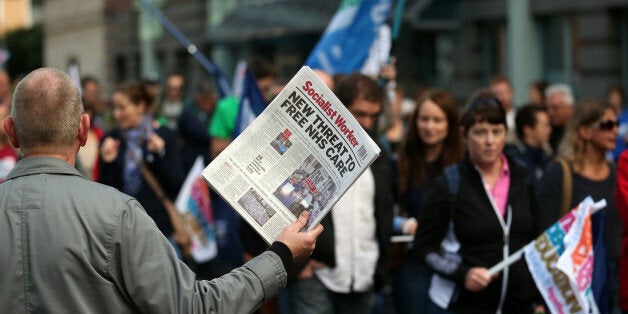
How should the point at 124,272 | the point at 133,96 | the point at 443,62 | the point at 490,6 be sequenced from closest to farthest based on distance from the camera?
the point at 124,272 < the point at 133,96 < the point at 490,6 < the point at 443,62

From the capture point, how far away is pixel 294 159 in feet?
12.7

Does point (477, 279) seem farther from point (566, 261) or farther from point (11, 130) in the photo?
point (11, 130)

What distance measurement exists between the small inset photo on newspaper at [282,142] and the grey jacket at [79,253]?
663 millimetres

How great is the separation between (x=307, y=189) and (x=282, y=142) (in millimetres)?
178

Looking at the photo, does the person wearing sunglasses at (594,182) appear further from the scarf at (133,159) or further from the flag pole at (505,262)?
the scarf at (133,159)

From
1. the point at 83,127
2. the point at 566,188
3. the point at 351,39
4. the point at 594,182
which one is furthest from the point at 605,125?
the point at 83,127

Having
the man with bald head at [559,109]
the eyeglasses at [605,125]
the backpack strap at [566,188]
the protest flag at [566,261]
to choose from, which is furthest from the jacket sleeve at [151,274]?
the man with bald head at [559,109]

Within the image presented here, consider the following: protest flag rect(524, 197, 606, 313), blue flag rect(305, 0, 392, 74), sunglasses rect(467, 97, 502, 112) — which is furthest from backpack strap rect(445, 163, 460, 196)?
blue flag rect(305, 0, 392, 74)

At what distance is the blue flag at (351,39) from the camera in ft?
27.8

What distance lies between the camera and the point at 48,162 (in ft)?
11.1

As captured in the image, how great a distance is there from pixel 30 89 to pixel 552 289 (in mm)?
2977

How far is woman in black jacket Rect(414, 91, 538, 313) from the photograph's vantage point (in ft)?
18.2

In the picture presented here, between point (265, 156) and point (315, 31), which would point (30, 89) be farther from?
point (315, 31)

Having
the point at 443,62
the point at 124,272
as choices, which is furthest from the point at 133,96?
the point at 443,62
